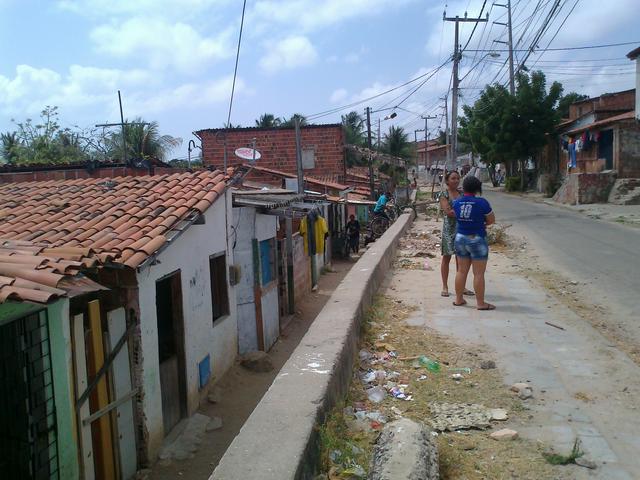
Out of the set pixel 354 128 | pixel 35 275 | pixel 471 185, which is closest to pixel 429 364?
pixel 471 185

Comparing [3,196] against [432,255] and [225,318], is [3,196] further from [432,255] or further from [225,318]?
[432,255]

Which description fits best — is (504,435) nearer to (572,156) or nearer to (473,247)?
(473,247)

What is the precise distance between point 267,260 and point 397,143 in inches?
1658

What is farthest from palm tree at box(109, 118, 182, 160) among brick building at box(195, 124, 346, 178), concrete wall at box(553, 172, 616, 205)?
concrete wall at box(553, 172, 616, 205)

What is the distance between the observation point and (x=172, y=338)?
23.9ft

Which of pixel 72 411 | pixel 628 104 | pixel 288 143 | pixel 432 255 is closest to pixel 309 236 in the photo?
pixel 432 255

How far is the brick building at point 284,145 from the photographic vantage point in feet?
79.3

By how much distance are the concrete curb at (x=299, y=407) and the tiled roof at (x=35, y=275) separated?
63.0 inches

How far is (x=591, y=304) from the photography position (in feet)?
24.0

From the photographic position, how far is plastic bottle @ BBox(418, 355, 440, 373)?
443 cm

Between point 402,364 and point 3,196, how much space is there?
7033 millimetres

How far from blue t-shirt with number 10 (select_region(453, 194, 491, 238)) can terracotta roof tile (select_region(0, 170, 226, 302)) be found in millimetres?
3165

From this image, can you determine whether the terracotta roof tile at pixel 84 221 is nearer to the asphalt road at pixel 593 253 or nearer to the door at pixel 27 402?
the door at pixel 27 402

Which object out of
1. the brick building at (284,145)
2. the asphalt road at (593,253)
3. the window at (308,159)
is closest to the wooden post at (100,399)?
the asphalt road at (593,253)
